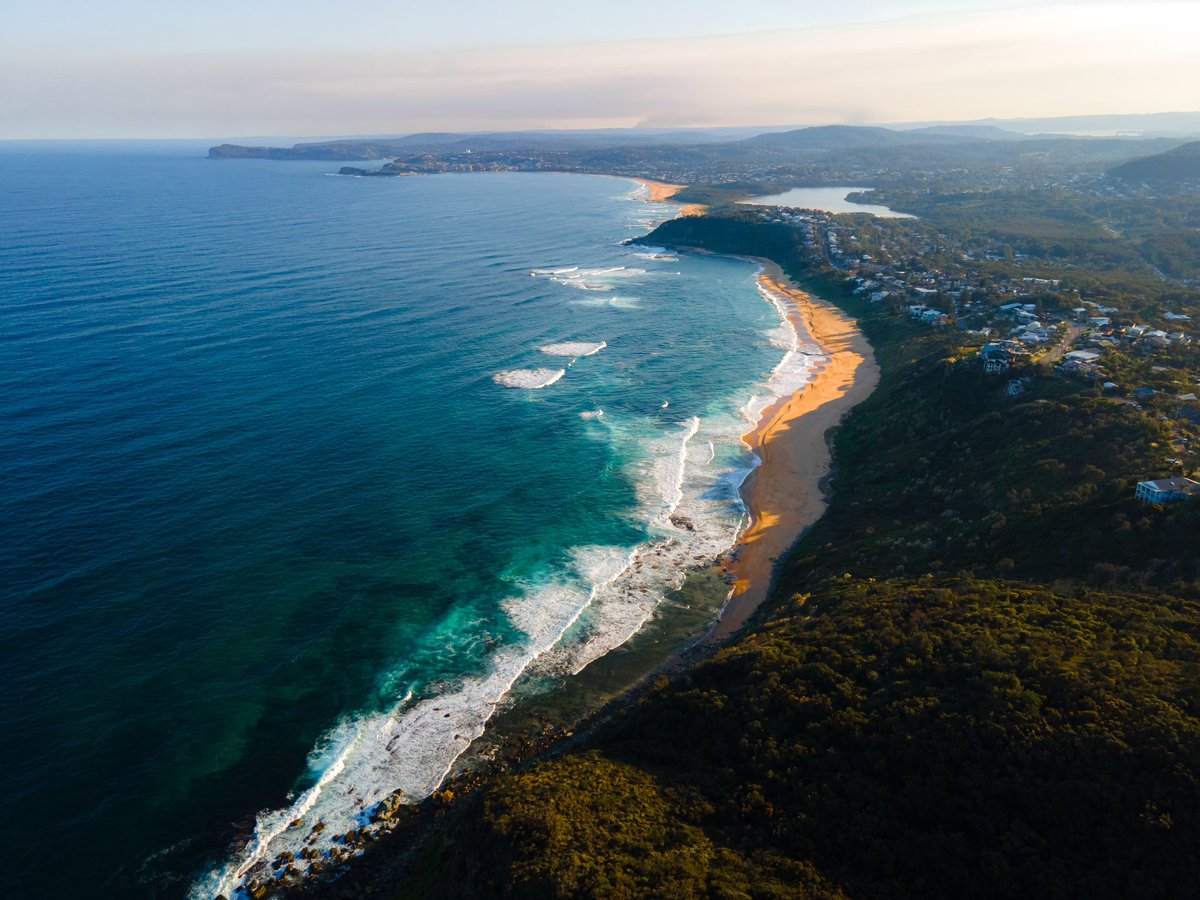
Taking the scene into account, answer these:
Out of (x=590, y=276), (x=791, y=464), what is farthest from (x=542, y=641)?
(x=590, y=276)

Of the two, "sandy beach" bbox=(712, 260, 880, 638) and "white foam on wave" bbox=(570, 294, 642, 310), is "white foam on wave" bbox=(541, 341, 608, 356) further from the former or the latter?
"sandy beach" bbox=(712, 260, 880, 638)

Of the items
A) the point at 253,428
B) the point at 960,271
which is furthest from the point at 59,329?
the point at 960,271

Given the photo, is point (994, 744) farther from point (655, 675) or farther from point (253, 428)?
point (253, 428)

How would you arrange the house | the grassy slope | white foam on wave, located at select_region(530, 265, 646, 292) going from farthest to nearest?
white foam on wave, located at select_region(530, 265, 646, 292) < the house < the grassy slope

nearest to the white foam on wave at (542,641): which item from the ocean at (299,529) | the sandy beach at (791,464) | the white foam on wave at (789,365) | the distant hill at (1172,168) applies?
the ocean at (299,529)

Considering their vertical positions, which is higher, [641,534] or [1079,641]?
[1079,641]

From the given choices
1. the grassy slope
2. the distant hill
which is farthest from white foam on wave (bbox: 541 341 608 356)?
the distant hill

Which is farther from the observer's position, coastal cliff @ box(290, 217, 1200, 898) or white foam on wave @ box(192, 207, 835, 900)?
white foam on wave @ box(192, 207, 835, 900)
